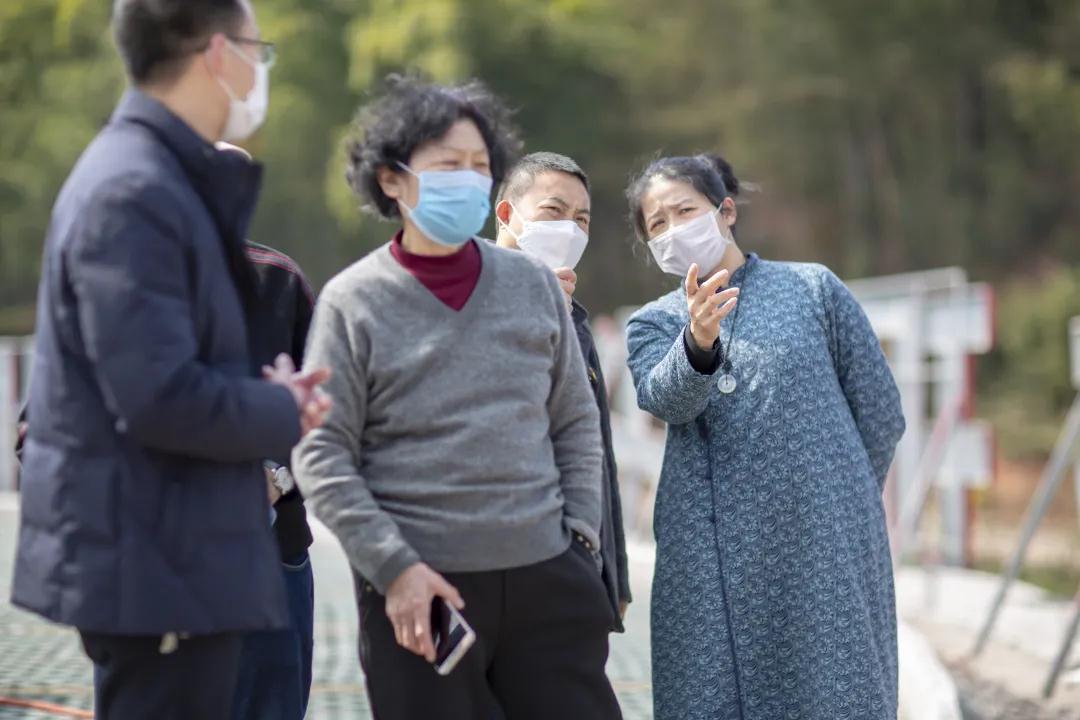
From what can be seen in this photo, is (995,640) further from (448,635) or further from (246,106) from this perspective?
(246,106)

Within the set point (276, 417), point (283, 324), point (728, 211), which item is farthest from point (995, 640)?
point (276, 417)

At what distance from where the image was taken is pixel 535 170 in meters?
3.18

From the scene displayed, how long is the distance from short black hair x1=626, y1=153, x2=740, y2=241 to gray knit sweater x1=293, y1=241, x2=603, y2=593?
90 cm

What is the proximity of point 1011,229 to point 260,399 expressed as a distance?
1837 centimetres

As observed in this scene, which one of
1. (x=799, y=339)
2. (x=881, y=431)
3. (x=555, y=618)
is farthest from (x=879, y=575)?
(x=555, y=618)

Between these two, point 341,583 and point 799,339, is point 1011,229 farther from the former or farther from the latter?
point 799,339

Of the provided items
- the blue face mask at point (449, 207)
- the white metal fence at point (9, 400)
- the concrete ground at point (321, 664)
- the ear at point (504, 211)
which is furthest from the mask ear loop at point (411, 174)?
the white metal fence at point (9, 400)

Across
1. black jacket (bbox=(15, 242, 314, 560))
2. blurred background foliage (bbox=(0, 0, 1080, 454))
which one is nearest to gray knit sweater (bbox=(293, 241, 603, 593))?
black jacket (bbox=(15, 242, 314, 560))

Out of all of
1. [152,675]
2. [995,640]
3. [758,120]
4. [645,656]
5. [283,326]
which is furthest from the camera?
[758,120]

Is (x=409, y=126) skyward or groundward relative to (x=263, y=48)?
groundward

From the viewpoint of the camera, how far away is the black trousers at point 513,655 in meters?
2.40

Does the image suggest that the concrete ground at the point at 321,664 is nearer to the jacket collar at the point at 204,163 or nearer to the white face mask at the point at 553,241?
the white face mask at the point at 553,241

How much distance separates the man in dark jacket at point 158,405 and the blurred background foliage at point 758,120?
15.1m

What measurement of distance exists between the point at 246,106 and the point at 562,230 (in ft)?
3.08
